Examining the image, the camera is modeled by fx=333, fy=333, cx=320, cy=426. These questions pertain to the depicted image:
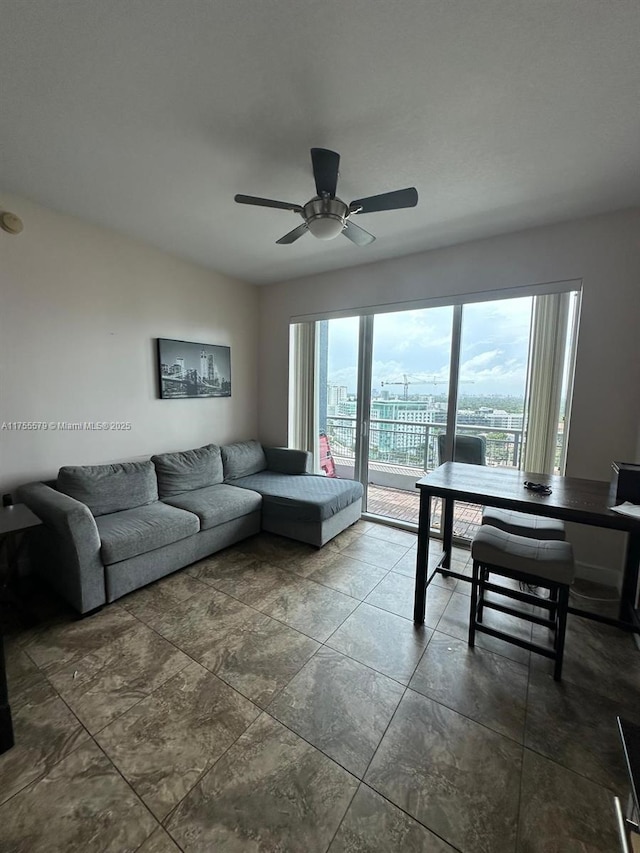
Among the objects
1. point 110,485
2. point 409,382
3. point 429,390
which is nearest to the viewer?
point 110,485

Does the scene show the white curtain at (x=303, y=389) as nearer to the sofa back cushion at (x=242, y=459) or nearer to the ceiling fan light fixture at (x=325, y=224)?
the sofa back cushion at (x=242, y=459)

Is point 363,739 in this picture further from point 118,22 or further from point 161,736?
point 118,22

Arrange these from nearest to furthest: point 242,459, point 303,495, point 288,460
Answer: point 303,495 < point 242,459 < point 288,460

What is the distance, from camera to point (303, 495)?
3.12m

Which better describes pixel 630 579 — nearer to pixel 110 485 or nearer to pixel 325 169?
pixel 325 169

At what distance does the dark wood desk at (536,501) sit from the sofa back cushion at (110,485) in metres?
2.27

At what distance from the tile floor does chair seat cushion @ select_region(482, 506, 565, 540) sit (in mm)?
588

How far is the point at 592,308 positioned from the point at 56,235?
4.07 metres

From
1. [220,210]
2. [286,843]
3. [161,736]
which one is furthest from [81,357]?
[286,843]

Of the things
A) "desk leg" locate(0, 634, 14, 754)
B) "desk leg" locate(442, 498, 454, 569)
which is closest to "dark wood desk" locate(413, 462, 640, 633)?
"desk leg" locate(442, 498, 454, 569)

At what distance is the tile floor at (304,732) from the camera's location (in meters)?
1.10

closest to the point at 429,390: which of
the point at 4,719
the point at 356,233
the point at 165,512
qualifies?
the point at 356,233

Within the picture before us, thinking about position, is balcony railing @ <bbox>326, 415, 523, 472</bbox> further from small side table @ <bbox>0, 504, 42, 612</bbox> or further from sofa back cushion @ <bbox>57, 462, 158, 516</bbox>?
small side table @ <bbox>0, 504, 42, 612</bbox>

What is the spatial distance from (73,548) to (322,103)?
271 centimetres
